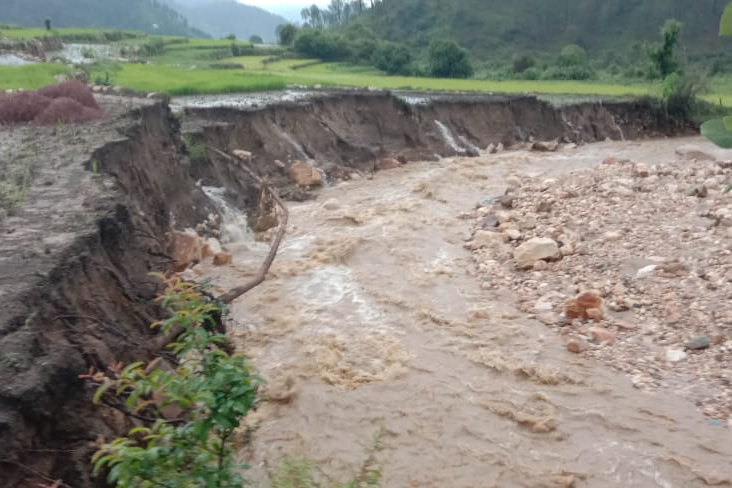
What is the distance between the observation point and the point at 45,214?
21.2 ft

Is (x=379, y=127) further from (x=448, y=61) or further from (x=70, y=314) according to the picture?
(x=448, y=61)

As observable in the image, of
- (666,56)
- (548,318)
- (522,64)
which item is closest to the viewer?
(548,318)

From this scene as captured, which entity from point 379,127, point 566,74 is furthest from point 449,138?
point 566,74

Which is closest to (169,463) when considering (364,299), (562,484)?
(562,484)

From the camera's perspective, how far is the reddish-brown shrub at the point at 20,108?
10977mm

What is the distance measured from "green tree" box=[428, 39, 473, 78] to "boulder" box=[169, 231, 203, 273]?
25.3 meters

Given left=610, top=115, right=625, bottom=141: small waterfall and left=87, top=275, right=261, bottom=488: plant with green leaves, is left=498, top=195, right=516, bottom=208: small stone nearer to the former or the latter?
left=87, top=275, right=261, bottom=488: plant with green leaves

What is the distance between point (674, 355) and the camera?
23.0 feet

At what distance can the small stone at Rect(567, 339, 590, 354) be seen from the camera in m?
7.31

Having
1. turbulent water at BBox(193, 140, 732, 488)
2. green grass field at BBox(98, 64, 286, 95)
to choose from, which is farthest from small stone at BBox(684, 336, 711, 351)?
green grass field at BBox(98, 64, 286, 95)

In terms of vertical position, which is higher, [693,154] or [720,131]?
[720,131]

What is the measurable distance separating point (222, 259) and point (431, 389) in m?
4.58

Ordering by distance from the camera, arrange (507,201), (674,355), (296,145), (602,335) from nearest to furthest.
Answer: (674,355)
(602,335)
(507,201)
(296,145)

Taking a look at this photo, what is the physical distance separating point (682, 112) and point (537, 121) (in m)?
5.36
